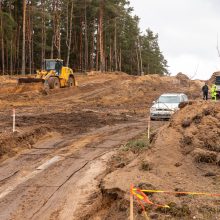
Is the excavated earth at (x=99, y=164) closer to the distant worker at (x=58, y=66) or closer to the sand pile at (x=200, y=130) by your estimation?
the sand pile at (x=200, y=130)

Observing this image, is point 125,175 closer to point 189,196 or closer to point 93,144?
point 189,196

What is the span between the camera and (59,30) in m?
55.9

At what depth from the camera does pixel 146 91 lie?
41.8 m

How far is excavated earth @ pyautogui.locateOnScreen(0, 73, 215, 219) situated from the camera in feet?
30.0

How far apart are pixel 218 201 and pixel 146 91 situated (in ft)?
112

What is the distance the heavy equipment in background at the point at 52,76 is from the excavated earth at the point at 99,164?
1097 centimetres

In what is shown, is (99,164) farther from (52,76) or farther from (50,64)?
(50,64)

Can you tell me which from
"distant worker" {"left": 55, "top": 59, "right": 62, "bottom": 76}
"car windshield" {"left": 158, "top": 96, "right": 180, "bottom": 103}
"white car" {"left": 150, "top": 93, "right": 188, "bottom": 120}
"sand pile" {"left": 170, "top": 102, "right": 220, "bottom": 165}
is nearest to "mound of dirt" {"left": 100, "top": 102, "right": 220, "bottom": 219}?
"sand pile" {"left": 170, "top": 102, "right": 220, "bottom": 165}

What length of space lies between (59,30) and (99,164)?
44717mm

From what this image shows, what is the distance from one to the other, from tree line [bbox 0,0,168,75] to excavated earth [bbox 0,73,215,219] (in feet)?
87.1

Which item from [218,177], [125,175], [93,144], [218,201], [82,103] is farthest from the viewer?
[82,103]

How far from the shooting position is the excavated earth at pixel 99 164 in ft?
30.0

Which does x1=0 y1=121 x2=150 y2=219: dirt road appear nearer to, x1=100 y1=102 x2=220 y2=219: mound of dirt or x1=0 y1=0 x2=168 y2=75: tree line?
x1=100 y1=102 x2=220 y2=219: mound of dirt

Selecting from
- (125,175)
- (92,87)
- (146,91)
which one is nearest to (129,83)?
(146,91)
